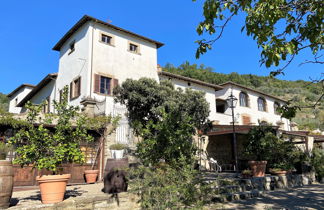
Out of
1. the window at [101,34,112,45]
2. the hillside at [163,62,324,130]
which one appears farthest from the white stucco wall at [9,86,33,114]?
the hillside at [163,62,324,130]

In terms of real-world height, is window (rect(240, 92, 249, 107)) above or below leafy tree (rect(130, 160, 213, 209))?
above

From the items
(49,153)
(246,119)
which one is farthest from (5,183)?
(246,119)

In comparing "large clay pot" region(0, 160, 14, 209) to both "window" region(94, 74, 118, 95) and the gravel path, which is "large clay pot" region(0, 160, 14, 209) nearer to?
the gravel path

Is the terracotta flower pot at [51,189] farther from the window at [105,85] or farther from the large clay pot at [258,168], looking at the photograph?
the window at [105,85]

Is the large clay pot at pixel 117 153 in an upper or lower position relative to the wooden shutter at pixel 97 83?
lower

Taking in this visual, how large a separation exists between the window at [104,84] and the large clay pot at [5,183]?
370 inches

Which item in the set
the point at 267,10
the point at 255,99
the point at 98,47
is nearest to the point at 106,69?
the point at 98,47

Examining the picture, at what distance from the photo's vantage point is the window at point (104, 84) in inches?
558

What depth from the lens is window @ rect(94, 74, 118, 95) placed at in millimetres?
14172

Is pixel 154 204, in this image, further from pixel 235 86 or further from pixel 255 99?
pixel 255 99

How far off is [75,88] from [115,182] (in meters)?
10.7

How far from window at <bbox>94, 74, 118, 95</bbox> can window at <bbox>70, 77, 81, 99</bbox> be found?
1.34m

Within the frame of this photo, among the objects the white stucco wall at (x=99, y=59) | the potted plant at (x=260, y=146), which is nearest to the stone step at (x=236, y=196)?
the potted plant at (x=260, y=146)

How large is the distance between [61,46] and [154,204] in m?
16.6
